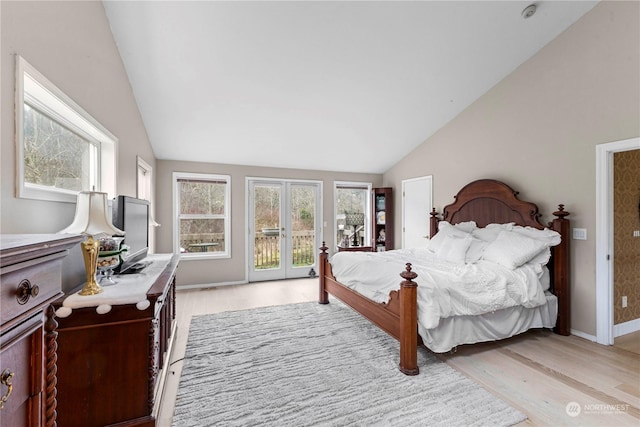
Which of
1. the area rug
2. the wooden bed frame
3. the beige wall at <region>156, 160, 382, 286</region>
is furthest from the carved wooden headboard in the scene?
the beige wall at <region>156, 160, 382, 286</region>

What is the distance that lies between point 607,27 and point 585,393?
3.20 meters

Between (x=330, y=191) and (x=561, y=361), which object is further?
(x=330, y=191)

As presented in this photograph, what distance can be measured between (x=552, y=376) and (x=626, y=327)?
162cm

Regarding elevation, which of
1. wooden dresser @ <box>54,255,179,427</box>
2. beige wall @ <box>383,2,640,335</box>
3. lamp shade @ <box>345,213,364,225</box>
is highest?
beige wall @ <box>383,2,640,335</box>

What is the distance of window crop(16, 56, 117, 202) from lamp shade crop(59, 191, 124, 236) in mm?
232

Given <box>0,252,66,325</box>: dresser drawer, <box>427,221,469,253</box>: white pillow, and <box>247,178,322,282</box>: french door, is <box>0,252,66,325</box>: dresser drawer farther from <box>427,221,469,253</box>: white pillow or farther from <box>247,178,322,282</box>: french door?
<box>247,178,322,282</box>: french door

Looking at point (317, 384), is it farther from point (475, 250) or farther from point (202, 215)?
point (202, 215)

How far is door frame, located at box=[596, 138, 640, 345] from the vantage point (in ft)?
8.95

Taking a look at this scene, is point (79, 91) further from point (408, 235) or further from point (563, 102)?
point (408, 235)

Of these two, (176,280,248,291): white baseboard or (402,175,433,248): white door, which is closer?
(176,280,248,291): white baseboard

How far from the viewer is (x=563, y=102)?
120 inches

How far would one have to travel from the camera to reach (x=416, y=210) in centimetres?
517

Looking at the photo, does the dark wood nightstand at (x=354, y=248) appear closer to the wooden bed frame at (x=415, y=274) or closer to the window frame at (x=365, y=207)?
the window frame at (x=365, y=207)

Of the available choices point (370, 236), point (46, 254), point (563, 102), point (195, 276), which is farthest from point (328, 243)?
point (46, 254)
